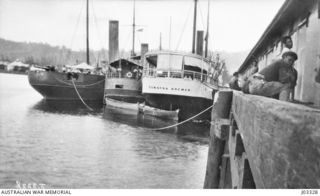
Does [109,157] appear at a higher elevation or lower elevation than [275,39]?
lower

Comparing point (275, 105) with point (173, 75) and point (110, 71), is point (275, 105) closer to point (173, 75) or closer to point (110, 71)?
point (173, 75)

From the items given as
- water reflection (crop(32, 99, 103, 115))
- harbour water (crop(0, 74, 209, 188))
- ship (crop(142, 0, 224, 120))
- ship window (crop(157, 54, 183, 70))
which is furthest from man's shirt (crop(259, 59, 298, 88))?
water reflection (crop(32, 99, 103, 115))

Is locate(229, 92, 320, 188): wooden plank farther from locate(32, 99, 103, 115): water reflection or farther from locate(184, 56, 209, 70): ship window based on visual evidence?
locate(32, 99, 103, 115): water reflection

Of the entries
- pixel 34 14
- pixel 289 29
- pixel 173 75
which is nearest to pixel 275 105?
pixel 289 29

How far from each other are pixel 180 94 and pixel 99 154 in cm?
749

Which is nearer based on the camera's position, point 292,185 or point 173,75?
point 292,185

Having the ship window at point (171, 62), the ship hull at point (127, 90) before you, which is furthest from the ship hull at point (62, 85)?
the ship window at point (171, 62)

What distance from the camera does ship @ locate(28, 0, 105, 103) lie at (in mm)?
22469

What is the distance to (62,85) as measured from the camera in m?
23.1

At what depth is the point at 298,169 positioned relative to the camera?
38.2 inches

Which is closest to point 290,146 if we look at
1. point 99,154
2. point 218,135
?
point 218,135

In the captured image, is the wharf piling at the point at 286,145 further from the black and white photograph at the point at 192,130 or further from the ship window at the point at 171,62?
the ship window at the point at 171,62

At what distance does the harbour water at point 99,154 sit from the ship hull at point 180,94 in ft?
5.92

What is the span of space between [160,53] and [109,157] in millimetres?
10073
